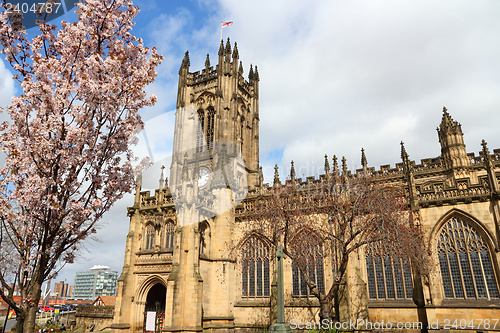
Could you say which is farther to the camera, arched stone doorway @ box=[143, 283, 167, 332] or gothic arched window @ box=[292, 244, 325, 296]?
arched stone doorway @ box=[143, 283, 167, 332]

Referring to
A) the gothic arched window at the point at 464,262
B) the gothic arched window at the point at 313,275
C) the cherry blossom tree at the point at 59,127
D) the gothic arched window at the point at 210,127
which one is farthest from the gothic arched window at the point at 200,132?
the cherry blossom tree at the point at 59,127

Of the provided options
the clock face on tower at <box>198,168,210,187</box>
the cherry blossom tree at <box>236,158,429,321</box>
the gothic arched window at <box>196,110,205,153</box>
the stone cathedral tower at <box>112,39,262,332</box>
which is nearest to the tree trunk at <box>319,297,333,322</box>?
the cherry blossom tree at <box>236,158,429,321</box>

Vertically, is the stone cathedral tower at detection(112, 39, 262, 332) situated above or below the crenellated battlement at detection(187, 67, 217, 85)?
below

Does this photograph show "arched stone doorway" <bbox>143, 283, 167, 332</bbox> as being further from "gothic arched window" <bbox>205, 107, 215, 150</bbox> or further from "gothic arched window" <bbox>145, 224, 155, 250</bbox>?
"gothic arched window" <bbox>205, 107, 215, 150</bbox>

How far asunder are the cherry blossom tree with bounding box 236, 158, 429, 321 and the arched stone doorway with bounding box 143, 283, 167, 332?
8.74 metres

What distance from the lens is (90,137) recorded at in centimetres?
830

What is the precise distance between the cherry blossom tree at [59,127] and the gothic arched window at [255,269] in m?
18.3

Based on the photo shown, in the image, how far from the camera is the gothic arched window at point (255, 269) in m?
24.9

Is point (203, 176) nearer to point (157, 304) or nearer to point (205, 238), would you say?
point (205, 238)

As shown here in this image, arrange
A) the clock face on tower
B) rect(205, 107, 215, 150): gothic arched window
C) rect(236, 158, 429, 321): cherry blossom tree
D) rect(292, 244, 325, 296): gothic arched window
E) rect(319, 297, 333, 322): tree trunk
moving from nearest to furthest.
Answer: rect(319, 297, 333, 322): tree trunk, rect(236, 158, 429, 321): cherry blossom tree, rect(292, 244, 325, 296): gothic arched window, the clock face on tower, rect(205, 107, 215, 150): gothic arched window

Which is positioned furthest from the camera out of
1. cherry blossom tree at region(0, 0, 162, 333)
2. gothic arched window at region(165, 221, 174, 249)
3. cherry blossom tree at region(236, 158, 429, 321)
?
gothic arched window at region(165, 221, 174, 249)

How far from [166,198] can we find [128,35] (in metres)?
19.8

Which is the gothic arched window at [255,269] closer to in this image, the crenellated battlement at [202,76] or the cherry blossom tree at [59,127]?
the cherry blossom tree at [59,127]

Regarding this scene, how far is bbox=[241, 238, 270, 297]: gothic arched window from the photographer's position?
24.9 metres
